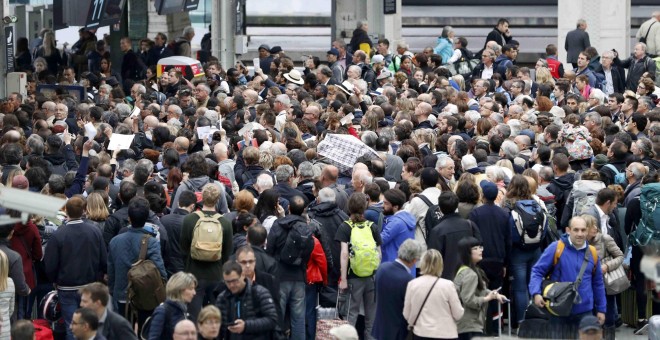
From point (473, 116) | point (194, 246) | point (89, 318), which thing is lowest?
point (89, 318)

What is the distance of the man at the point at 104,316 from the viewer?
1237 cm

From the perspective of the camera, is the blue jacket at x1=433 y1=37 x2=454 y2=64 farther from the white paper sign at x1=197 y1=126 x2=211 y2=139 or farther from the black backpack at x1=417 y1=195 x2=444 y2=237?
the black backpack at x1=417 y1=195 x2=444 y2=237

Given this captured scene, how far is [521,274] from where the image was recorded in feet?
52.2

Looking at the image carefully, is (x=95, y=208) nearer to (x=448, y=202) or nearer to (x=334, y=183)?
(x=334, y=183)

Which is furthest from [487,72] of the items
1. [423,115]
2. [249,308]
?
[249,308]

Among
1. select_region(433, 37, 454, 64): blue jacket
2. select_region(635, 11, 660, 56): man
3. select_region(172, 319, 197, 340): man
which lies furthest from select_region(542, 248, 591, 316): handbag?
select_region(433, 37, 454, 64): blue jacket

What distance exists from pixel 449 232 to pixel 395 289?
133cm

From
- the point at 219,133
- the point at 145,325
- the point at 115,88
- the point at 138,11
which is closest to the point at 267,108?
the point at 219,133

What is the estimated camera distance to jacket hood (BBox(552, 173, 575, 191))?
671 inches

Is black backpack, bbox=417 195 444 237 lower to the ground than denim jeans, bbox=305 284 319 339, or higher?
higher

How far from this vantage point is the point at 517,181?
15.7 metres

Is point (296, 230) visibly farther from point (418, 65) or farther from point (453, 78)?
point (418, 65)

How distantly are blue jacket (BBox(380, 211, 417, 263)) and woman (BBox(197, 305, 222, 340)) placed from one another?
10.2 feet

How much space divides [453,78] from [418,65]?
2.72m
